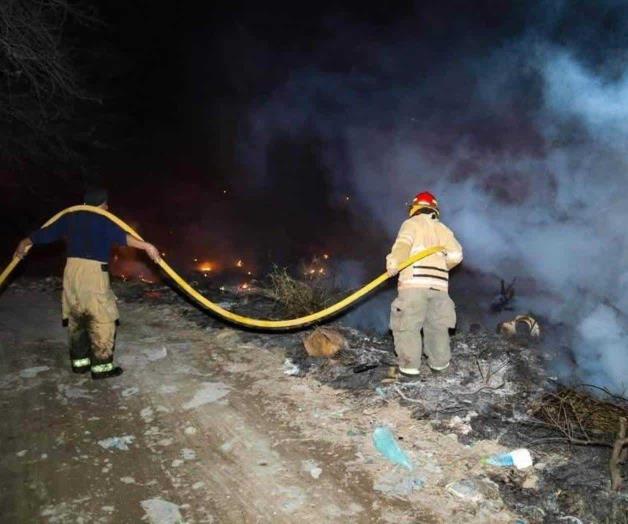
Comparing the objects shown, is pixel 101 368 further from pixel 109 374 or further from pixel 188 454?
pixel 188 454

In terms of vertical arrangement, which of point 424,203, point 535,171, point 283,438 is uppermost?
point 535,171

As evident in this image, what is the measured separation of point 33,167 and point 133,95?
30.8ft

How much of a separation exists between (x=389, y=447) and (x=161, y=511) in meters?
1.69

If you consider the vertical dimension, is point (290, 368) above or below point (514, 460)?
above

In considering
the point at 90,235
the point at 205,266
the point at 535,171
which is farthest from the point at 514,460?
the point at 205,266

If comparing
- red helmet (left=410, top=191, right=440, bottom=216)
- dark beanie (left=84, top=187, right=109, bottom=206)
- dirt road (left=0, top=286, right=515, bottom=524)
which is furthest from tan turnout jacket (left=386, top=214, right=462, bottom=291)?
dark beanie (left=84, top=187, right=109, bottom=206)

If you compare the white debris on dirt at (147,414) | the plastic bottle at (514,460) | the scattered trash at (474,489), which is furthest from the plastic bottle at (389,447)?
the white debris on dirt at (147,414)

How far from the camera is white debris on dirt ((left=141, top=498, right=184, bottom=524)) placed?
2988mm

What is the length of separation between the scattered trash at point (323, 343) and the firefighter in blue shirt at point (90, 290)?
75.7 inches

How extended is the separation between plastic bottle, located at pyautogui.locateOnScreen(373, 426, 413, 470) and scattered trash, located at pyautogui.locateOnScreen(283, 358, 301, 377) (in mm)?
1385

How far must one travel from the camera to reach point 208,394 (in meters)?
4.70

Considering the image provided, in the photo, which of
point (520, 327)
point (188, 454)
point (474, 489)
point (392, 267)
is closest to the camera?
point (474, 489)

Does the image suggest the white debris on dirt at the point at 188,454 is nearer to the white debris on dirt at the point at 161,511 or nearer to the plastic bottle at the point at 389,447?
the white debris on dirt at the point at 161,511

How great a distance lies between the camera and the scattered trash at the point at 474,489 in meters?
3.19
